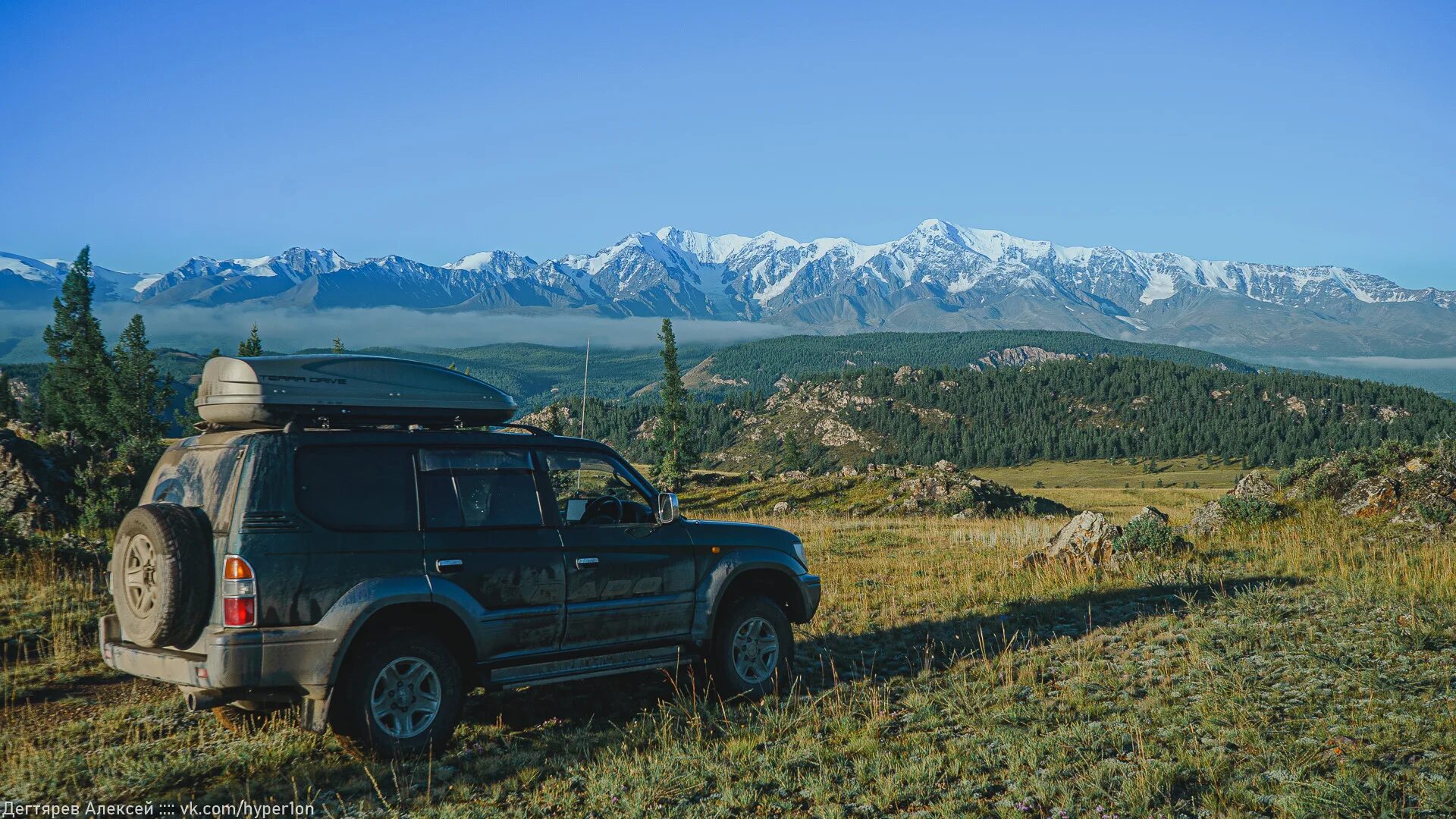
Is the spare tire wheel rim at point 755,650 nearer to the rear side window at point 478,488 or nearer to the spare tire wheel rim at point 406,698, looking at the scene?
the rear side window at point 478,488

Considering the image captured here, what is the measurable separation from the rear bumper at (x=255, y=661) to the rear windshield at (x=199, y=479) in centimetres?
81

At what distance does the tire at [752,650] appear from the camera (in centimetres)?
945

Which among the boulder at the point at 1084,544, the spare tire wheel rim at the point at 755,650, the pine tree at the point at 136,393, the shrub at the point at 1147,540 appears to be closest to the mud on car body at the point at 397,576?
the spare tire wheel rim at the point at 755,650

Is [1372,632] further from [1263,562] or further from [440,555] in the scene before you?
[440,555]

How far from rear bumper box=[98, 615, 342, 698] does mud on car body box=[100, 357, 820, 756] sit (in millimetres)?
12

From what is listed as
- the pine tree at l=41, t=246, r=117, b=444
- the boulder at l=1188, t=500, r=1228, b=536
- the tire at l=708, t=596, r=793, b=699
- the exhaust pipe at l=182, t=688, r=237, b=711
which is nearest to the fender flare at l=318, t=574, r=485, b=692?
the exhaust pipe at l=182, t=688, r=237, b=711

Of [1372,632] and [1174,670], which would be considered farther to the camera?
[1372,632]

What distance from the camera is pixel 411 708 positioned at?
25.0 ft

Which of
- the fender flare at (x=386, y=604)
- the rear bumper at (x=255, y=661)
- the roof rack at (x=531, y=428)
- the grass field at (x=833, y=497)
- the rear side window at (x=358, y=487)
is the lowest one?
the grass field at (x=833, y=497)

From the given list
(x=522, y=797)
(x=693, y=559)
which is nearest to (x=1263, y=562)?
(x=693, y=559)

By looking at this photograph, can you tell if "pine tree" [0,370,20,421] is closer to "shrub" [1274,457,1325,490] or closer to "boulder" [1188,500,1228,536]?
"boulder" [1188,500,1228,536]

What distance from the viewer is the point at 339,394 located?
25.8 ft

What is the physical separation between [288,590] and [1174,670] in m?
8.15

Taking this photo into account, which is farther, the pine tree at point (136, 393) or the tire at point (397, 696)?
the pine tree at point (136, 393)
